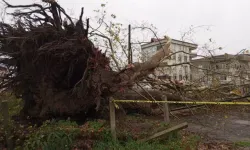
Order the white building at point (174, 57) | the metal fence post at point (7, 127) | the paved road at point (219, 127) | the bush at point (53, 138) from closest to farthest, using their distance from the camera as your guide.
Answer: the bush at point (53, 138)
the metal fence post at point (7, 127)
the paved road at point (219, 127)
the white building at point (174, 57)

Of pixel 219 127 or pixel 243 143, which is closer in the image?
pixel 243 143

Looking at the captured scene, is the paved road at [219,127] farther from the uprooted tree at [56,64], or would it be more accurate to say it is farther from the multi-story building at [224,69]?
the uprooted tree at [56,64]

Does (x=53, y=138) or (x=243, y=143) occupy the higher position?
(x=53, y=138)

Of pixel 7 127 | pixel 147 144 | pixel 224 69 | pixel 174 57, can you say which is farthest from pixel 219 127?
pixel 7 127

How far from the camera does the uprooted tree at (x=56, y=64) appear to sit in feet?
17.4

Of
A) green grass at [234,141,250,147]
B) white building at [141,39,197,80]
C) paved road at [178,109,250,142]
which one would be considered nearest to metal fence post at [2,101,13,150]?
paved road at [178,109,250,142]

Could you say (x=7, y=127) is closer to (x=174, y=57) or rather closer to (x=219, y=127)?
(x=219, y=127)

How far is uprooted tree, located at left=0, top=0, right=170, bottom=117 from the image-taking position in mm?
5316

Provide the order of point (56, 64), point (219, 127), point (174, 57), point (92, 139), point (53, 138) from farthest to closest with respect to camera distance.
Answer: point (174, 57) < point (219, 127) < point (56, 64) < point (92, 139) < point (53, 138)

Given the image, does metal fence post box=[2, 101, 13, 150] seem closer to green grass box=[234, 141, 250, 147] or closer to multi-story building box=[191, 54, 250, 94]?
green grass box=[234, 141, 250, 147]

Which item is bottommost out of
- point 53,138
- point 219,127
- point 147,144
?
point 219,127

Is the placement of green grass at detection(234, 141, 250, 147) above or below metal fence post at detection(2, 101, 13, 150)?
below

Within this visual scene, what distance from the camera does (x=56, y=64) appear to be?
5.77 m

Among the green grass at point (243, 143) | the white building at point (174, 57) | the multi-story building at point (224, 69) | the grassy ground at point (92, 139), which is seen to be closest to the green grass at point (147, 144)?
the grassy ground at point (92, 139)
